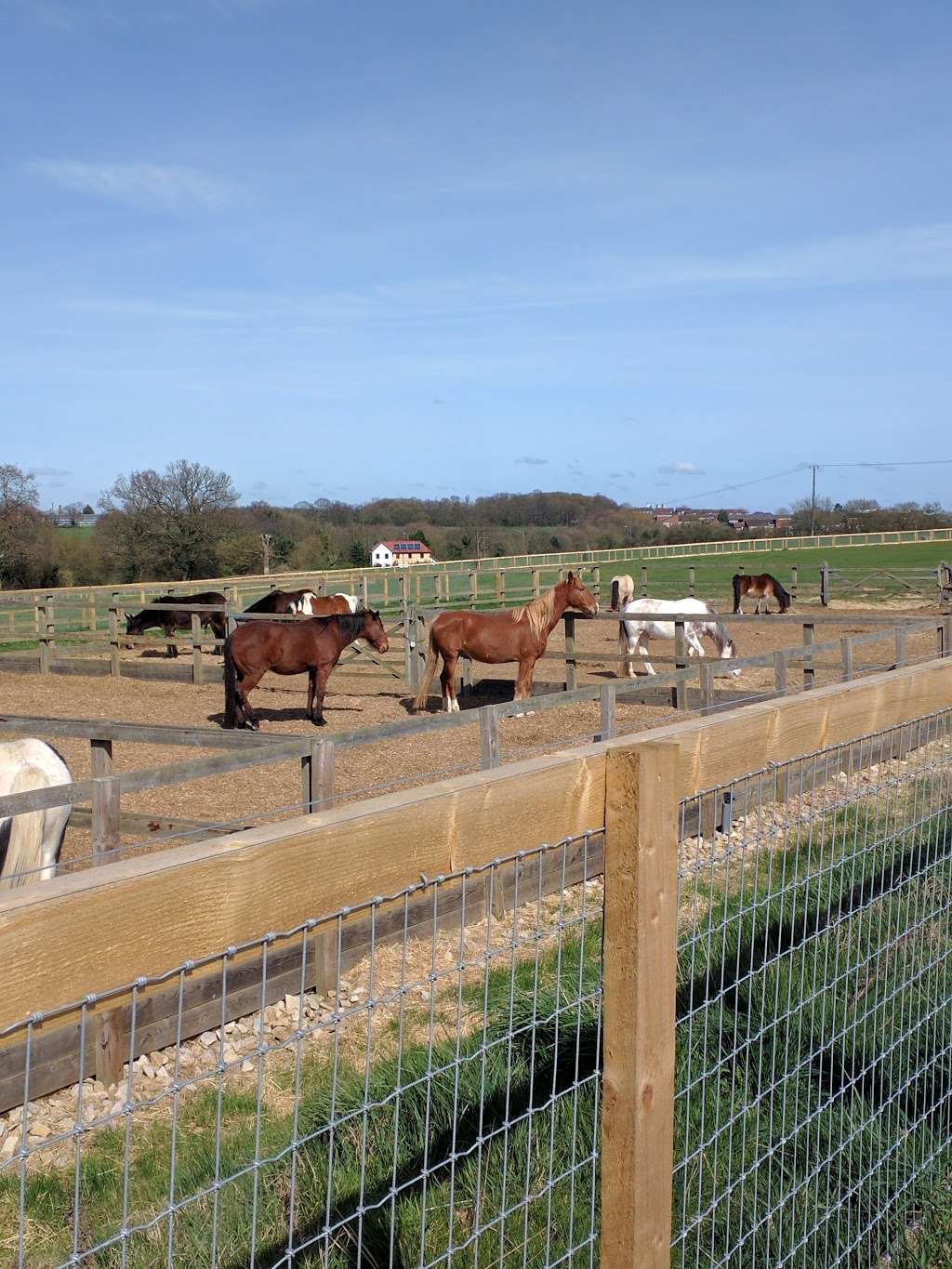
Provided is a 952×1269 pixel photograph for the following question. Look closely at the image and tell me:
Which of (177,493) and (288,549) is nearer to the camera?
(177,493)

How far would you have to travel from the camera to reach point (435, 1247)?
124 inches

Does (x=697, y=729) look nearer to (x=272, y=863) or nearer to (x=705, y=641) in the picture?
(x=272, y=863)

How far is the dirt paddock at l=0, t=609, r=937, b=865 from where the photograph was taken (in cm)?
1026

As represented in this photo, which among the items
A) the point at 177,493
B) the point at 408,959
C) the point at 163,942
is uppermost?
the point at 177,493

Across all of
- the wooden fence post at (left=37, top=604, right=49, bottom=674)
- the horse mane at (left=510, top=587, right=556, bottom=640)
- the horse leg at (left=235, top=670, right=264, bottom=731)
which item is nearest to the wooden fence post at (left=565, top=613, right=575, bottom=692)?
the horse mane at (left=510, top=587, right=556, bottom=640)

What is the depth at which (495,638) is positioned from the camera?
15.7 meters

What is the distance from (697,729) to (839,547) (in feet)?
269

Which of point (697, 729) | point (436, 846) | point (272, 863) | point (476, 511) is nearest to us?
point (272, 863)

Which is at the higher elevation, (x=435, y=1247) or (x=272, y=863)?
(x=272, y=863)

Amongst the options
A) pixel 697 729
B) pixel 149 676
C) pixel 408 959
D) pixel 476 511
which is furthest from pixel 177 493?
pixel 697 729

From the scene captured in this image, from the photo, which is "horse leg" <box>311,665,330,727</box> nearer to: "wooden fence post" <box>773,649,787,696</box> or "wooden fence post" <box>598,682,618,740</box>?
"wooden fence post" <box>773,649,787,696</box>

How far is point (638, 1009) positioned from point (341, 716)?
1408 cm

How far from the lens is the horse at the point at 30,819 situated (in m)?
5.55

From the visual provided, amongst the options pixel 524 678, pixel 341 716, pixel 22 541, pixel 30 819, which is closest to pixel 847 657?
pixel 524 678
